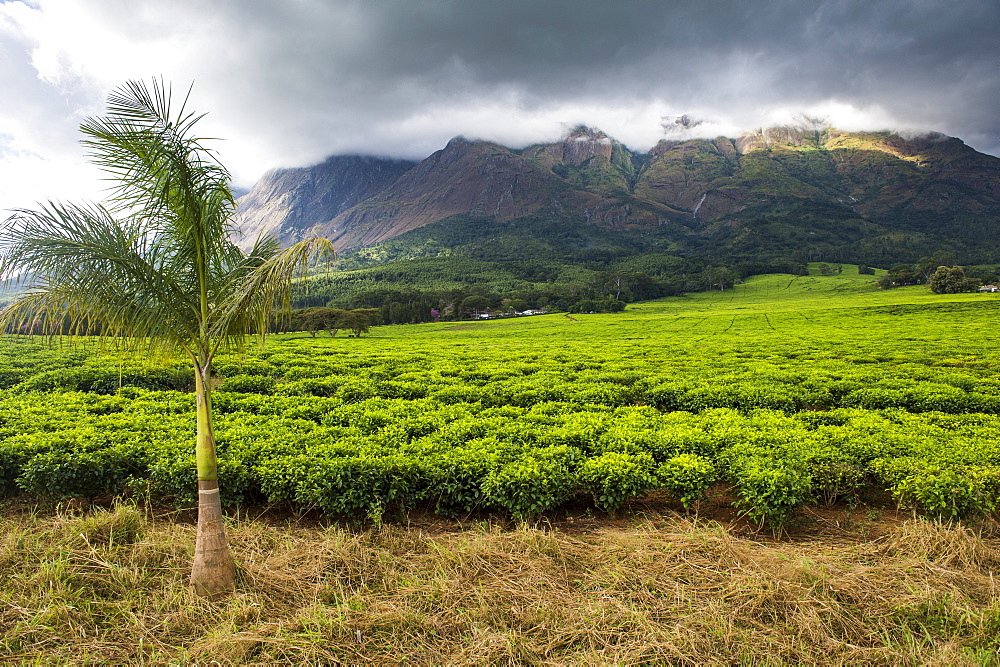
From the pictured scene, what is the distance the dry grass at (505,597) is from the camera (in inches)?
205

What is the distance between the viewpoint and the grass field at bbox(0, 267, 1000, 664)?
5.38 meters

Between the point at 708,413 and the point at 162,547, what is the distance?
1246 cm

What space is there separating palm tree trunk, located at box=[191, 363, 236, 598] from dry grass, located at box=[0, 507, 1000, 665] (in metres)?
0.28

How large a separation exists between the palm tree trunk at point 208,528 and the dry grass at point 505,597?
28cm

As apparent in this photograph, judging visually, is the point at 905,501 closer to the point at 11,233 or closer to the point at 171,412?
the point at 11,233

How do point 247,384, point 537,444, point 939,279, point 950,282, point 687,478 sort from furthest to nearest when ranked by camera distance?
point 939,279
point 950,282
point 247,384
point 537,444
point 687,478

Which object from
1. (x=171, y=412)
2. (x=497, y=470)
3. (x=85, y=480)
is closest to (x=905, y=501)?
(x=497, y=470)

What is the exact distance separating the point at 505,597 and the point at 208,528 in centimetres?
414

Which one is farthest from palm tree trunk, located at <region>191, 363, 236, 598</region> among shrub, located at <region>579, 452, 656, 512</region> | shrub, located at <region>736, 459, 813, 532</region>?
shrub, located at <region>736, 459, 813, 532</region>

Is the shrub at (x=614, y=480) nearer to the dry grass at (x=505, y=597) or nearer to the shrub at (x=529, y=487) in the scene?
the shrub at (x=529, y=487)

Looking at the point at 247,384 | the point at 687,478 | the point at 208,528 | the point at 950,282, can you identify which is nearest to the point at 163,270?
the point at 208,528

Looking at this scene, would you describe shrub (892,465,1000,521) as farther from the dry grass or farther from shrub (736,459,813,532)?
shrub (736,459,813,532)

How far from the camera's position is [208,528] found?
6027 mm

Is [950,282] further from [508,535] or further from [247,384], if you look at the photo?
[247,384]
